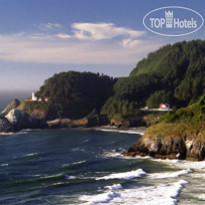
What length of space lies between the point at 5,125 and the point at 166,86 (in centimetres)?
6583

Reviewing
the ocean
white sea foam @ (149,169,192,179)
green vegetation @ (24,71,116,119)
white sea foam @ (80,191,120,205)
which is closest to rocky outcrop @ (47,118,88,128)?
green vegetation @ (24,71,116,119)

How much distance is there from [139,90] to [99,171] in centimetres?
9067

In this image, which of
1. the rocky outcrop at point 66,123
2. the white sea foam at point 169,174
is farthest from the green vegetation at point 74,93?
the white sea foam at point 169,174

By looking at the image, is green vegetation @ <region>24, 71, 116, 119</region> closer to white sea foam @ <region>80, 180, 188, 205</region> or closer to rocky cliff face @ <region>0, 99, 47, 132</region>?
rocky cliff face @ <region>0, 99, 47, 132</region>

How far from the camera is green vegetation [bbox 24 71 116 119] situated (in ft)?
461

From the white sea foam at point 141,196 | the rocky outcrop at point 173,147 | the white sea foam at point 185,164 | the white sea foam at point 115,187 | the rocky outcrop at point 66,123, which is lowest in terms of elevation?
the white sea foam at point 141,196

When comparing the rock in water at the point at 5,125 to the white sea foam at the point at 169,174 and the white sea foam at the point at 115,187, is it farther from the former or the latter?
the white sea foam at the point at 115,187

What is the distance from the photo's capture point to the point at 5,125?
119625 mm

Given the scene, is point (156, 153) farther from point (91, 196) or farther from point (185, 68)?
point (185, 68)

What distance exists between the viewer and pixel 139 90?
147 metres

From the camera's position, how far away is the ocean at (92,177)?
140ft

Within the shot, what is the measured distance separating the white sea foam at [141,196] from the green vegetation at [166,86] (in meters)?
86.1

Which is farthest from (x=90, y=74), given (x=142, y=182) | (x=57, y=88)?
(x=142, y=182)

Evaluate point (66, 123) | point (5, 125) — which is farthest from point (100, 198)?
point (66, 123)
